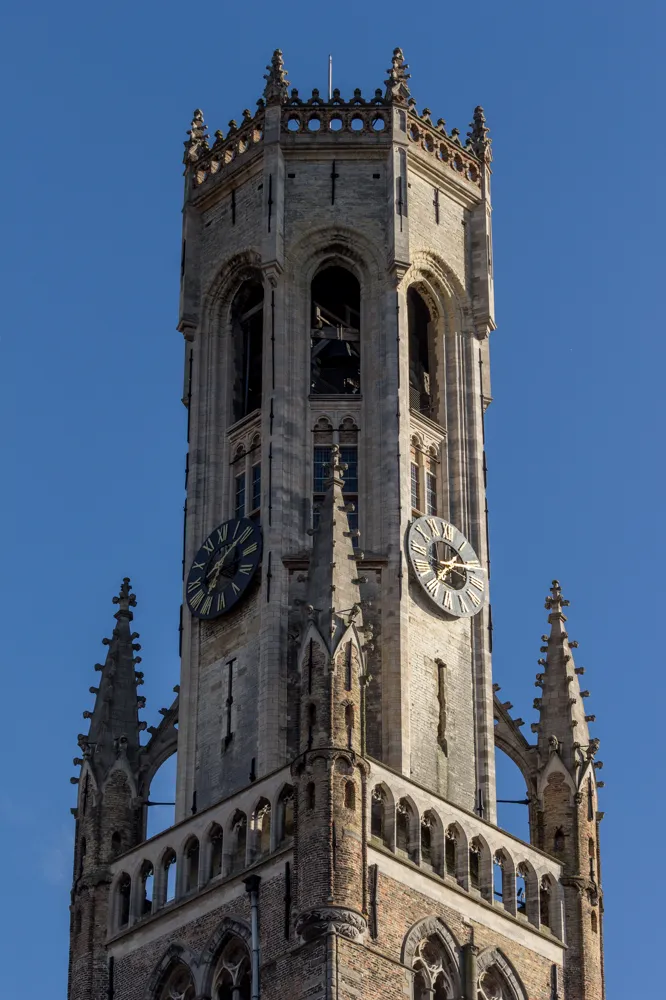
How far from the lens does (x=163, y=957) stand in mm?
65625

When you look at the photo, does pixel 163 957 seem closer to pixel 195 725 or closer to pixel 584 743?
pixel 195 725

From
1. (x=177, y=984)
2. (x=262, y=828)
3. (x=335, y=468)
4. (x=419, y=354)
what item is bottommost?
(x=177, y=984)

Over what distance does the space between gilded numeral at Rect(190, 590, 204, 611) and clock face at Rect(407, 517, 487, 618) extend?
468 centimetres

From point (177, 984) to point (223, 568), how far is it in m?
9.60

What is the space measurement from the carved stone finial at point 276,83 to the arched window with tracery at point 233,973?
20907 mm

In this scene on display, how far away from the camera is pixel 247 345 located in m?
74.8

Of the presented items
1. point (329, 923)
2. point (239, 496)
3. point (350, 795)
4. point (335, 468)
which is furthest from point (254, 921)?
point (239, 496)

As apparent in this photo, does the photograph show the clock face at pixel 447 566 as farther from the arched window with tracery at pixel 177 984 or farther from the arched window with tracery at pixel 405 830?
the arched window with tracery at pixel 177 984

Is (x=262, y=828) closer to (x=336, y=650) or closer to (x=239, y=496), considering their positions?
(x=336, y=650)

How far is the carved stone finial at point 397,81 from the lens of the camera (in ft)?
247

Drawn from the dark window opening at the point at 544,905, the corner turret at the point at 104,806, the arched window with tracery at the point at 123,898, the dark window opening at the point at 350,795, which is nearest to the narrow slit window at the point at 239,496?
the corner turret at the point at 104,806

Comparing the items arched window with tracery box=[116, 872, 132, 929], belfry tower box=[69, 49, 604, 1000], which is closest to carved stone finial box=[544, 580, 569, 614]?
belfry tower box=[69, 49, 604, 1000]

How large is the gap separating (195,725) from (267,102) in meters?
15.2

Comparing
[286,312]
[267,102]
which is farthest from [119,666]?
[267,102]
